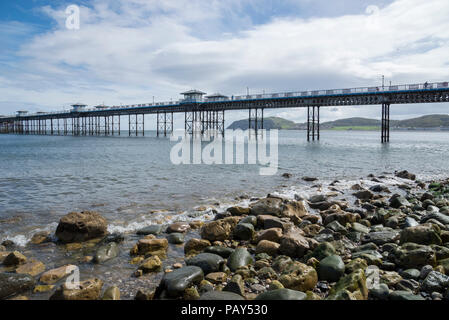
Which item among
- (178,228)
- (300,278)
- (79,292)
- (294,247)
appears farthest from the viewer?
(178,228)

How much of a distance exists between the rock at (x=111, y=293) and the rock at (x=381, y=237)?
640cm

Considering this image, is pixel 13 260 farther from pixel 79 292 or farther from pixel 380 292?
pixel 380 292

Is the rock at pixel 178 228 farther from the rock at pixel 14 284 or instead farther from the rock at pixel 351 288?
the rock at pixel 351 288

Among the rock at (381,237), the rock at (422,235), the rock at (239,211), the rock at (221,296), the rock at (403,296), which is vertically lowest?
the rock at (239,211)

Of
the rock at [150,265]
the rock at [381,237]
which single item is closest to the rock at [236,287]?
the rock at [150,265]

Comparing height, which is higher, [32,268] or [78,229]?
[78,229]

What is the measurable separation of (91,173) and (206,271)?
64.1 feet

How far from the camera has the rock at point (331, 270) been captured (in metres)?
6.01

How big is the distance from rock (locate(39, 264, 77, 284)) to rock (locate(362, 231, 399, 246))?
746 cm

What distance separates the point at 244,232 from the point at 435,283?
15.2 feet

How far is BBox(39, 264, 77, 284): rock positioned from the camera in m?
6.30

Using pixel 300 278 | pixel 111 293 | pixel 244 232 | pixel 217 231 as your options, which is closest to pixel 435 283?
pixel 300 278

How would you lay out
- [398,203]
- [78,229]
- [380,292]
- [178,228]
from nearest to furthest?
[380,292], [78,229], [178,228], [398,203]

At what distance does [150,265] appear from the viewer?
22.0 ft
